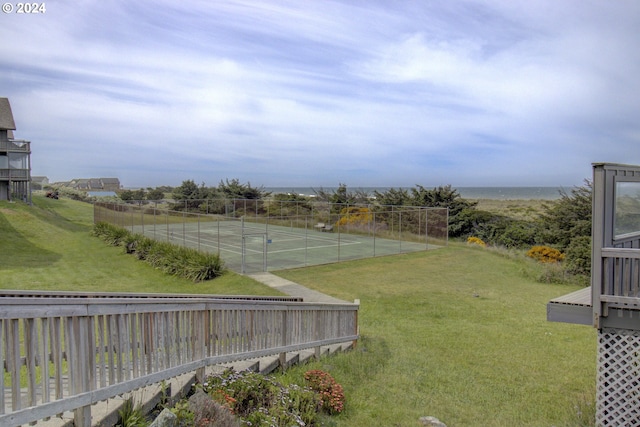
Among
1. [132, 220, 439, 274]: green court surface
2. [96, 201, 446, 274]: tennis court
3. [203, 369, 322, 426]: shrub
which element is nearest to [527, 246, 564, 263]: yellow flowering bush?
[96, 201, 446, 274]: tennis court

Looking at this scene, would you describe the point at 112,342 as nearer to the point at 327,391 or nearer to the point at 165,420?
the point at 165,420

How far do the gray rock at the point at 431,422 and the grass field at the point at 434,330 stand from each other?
0.11 m

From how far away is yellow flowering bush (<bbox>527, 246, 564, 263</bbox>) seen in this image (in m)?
23.4

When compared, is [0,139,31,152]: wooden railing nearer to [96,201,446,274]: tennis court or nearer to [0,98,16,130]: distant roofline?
[0,98,16,130]: distant roofline

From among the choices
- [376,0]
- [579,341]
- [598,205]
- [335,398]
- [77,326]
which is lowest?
[579,341]

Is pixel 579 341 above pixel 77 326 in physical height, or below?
below

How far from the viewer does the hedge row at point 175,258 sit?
17.5 metres

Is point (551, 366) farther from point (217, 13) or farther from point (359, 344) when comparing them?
point (217, 13)

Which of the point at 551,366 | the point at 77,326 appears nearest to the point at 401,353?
the point at 551,366

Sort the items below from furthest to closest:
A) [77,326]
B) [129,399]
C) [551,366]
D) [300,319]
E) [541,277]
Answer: [541,277], [551,366], [300,319], [129,399], [77,326]

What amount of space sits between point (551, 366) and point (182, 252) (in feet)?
47.3

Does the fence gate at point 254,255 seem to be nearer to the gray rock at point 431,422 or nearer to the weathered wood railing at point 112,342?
the weathered wood railing at point 112,342

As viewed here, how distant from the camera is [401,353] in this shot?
30.1 ft

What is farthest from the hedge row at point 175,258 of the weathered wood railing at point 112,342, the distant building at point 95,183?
the distant building at point 95,183
